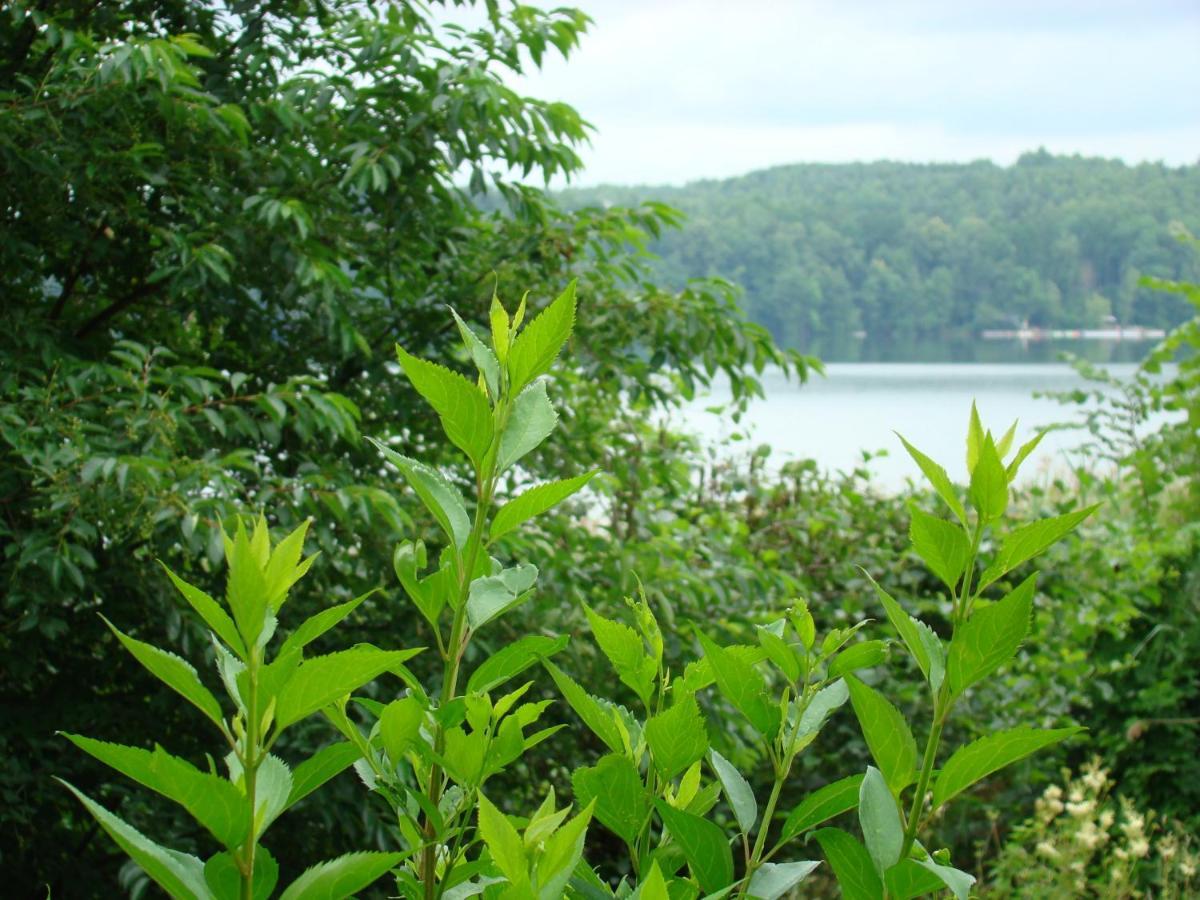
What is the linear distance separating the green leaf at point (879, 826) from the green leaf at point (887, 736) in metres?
0.01

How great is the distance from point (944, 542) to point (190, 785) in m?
0.38

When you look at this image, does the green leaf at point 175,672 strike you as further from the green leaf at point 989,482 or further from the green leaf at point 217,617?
the green leaf at point 989,482

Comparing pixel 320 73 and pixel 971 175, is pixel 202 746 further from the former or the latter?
pixel 971 175

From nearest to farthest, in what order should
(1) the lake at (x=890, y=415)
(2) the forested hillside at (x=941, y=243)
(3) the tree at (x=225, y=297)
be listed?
(3) the tree at (x=225, y=297) → (1) the lake at (x=890, y=415) → (2) the forested hillside at (x=941, y=243)

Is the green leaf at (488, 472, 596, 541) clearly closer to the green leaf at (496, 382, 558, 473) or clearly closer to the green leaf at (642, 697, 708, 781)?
the green leaf at (496, 382, 558, 473)

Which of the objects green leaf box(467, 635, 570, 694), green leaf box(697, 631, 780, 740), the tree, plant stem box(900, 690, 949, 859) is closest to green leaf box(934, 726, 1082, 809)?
plant stem box(900, 690, 949, 859)

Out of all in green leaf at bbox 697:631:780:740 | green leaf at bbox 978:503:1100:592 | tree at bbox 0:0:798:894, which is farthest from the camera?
tree at bbox 0:0:798:894

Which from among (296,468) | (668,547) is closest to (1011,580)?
(668,547)

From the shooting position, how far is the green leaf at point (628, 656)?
0.75 meters

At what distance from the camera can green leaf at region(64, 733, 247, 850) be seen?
551 millimetres

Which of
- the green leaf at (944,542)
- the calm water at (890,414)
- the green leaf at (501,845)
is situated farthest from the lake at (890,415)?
the green leaf at (501,845)

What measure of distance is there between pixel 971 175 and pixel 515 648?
11.8 meters

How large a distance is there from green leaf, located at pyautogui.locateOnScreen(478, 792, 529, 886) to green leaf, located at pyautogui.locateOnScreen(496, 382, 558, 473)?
0.59 ft

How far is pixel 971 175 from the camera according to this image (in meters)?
11.7
